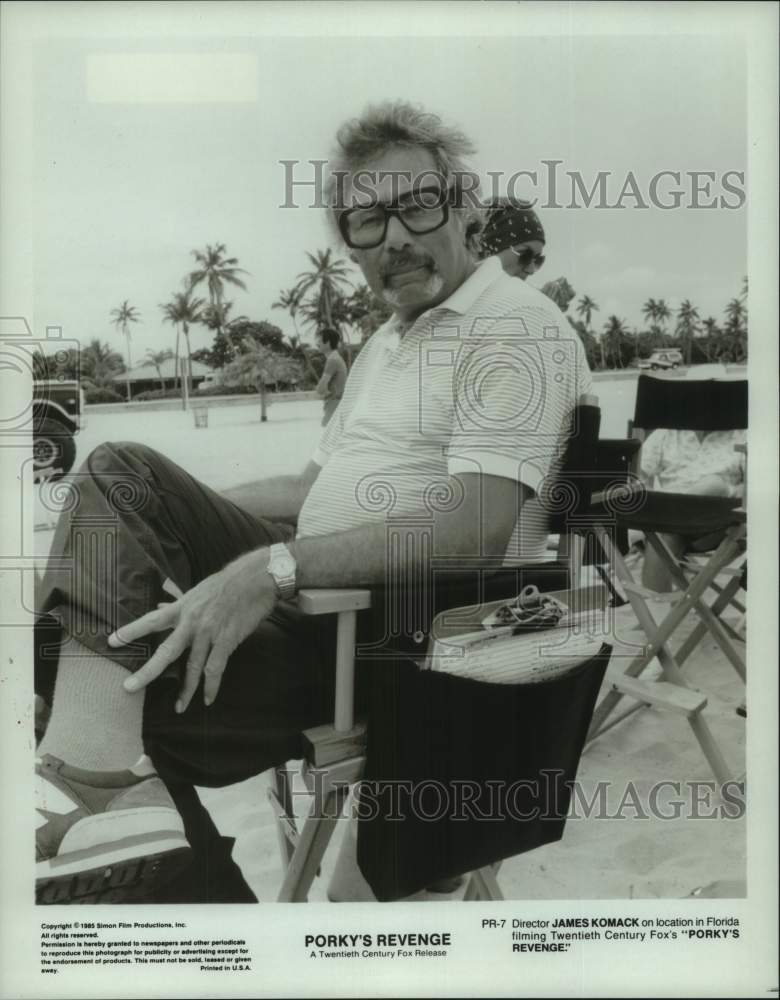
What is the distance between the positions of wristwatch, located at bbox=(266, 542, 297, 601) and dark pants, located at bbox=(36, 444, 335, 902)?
6 cm

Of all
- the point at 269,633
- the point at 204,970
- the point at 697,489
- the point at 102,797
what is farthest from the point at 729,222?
the point at 204,970

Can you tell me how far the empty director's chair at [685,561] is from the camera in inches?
77.2

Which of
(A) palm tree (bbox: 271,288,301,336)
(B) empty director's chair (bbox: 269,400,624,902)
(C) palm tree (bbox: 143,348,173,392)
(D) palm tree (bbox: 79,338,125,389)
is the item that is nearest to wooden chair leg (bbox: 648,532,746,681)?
(B) empty director's chair (bbox: 269,400,624,902)

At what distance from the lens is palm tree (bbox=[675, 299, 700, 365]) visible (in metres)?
1.90

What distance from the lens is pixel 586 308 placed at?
1.86 m

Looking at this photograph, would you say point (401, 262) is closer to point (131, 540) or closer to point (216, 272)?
point (216, 272)

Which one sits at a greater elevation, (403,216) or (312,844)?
(403,216)

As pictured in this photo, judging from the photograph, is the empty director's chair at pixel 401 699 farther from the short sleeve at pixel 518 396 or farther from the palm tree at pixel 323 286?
the palm tree at pixel 323 286

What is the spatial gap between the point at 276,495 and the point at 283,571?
0.76 ft

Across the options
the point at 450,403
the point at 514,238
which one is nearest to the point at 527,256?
Result: the point at 514,238

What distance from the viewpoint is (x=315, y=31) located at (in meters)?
1.85

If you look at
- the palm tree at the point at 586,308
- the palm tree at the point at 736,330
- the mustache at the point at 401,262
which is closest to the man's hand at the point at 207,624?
the mustache at the point at 401,262

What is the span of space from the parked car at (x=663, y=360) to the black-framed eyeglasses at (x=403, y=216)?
618mm
